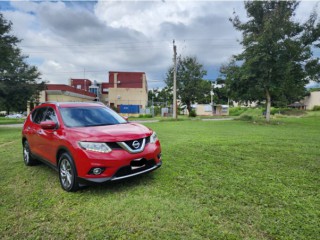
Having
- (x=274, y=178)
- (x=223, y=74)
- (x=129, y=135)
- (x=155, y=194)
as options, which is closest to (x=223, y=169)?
(x=274, y=178)

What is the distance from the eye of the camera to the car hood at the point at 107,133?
355cm

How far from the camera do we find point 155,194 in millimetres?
3660

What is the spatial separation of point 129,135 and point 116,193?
1.02 m

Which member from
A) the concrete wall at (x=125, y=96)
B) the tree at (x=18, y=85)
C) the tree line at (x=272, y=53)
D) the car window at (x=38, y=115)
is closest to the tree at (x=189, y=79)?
the concrete wall at (x=125, y=96)

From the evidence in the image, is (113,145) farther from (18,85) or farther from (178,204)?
(18,85)

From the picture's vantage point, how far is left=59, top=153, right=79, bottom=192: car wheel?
3.68 meters

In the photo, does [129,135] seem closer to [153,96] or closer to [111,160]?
[111,160]

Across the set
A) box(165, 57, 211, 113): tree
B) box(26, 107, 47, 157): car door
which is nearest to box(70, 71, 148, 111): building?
box(165, 57, 211, 113): tree

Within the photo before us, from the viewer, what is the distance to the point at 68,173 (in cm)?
390

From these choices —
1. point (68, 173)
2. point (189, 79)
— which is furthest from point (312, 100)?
point (68, 173)

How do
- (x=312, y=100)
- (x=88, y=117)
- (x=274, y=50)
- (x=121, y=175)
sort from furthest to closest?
1. (x=312, y=100)
2. (x=274, y=50)
3. (x=88, y=117)
4. (x=121, y=175)

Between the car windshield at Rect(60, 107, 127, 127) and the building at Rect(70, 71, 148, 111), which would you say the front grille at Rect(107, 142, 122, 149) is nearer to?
the car windshield at Rect(60, 107, 127, 127)

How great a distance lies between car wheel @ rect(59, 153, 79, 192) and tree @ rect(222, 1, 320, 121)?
54.1ft

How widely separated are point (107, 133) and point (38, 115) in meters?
2.73
